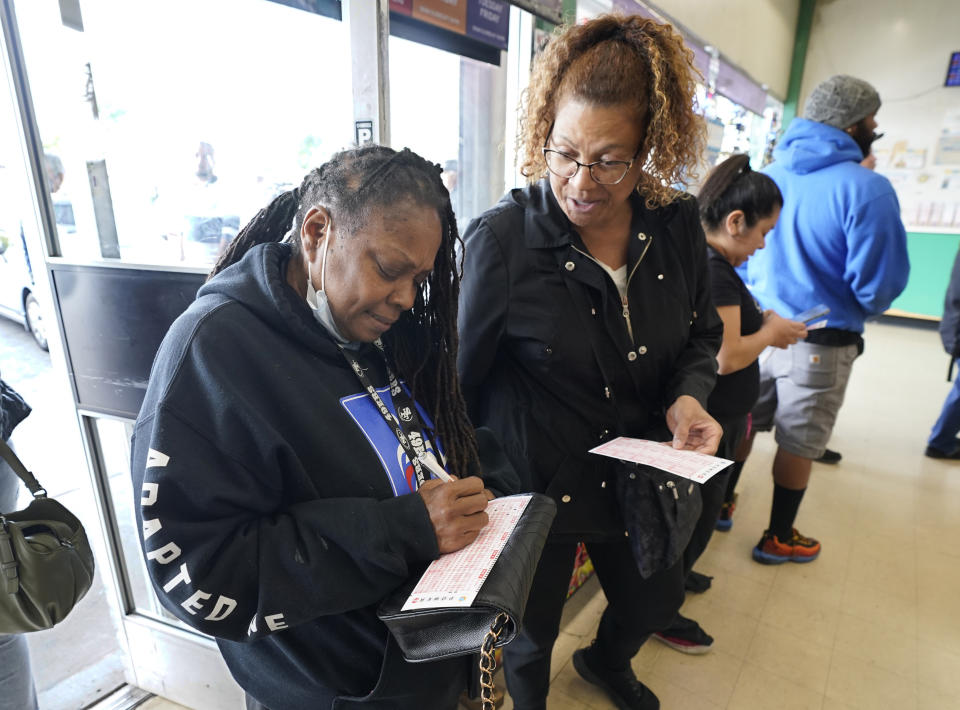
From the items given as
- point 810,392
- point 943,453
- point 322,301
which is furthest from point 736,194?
point 943,453

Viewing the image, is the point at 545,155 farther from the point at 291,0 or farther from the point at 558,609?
the point at 558,609

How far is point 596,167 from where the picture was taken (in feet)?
3.68

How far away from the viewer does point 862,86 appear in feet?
7.25

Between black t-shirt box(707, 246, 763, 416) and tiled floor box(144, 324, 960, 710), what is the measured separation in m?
0.86

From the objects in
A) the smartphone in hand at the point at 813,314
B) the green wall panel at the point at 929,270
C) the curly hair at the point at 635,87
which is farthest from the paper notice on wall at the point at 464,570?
the green wall panel at the point at 929,270

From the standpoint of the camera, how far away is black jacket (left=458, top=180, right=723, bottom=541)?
1181 mm

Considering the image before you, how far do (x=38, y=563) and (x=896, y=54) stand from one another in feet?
29.9

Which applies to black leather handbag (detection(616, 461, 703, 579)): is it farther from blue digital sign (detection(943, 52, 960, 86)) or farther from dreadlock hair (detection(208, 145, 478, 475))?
blue digital sign (detection(943, 52, 960, 86))

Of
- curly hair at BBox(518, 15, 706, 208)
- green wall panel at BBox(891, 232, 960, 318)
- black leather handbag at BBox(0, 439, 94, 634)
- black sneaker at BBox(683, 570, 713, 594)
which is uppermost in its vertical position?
curly hair at BBox(518, 15, 706, 208)

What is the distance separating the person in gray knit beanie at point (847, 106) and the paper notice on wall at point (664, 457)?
1.74 meters

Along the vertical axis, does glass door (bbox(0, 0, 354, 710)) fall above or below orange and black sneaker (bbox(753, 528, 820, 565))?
above

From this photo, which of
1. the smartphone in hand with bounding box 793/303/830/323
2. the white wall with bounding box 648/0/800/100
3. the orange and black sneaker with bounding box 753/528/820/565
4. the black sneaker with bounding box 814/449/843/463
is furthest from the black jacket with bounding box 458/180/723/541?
the black sneaker with bounding box 814/449/843/463

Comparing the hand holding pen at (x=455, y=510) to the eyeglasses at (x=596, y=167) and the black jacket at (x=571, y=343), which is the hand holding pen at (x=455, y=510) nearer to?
the black jacket at (x=571, y=343)

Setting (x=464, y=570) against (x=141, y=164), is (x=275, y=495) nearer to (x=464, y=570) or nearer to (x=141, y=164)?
(x=464, y=570)
